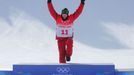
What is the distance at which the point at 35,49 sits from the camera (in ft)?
34.5

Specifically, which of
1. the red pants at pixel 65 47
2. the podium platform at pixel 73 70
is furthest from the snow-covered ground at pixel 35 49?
the podium platform at pixel 73 70

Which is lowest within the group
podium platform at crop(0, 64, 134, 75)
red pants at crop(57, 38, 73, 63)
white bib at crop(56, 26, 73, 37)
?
podium platform at crop(0, 64, 134, 75)

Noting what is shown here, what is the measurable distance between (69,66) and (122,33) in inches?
212

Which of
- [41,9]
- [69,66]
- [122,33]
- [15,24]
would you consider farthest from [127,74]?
[41,9]

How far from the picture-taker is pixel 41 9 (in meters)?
13.1

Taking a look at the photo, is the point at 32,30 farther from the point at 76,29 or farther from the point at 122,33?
the point at 122,33

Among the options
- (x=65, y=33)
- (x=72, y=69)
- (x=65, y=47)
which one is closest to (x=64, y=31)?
(x=65, y=33)

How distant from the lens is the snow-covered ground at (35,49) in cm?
923

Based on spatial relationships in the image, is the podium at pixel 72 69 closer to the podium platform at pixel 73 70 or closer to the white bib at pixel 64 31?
the podium platform at pixel 73 70

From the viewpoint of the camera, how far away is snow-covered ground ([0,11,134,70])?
923cm

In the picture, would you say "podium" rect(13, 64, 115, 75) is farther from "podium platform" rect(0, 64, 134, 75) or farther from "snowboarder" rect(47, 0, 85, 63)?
"snowboarder" rect(47, 0, 85, 63)

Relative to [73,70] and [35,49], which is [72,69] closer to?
[73,70]

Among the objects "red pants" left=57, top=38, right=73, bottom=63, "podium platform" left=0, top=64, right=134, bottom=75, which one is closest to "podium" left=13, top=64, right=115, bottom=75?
"podium platform" left=0, top=64, right=134, bottom=75

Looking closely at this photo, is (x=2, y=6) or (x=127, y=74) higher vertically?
(x=2, y=6)
